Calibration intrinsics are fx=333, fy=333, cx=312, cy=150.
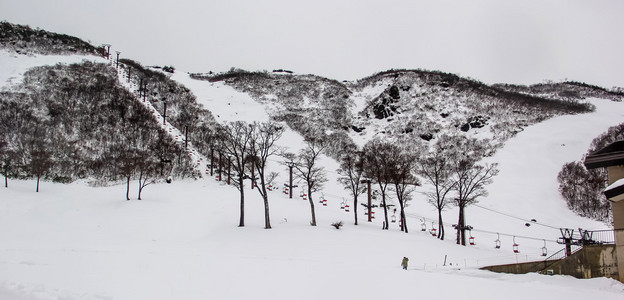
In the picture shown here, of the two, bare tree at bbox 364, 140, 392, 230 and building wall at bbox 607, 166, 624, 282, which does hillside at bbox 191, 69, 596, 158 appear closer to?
bare tree at bbox 364, 140, 392, 230

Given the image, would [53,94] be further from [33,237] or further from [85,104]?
[33,237]

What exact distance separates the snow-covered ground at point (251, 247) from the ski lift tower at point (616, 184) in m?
2.03

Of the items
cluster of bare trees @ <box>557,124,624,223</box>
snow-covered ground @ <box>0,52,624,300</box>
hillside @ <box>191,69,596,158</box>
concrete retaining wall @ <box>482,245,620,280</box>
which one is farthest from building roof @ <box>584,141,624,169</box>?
hillside @ <box>191,69,596,158</box>

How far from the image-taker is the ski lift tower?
48.9 ft

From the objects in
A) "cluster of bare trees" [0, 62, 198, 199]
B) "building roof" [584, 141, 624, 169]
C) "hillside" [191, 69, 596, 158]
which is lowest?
"building roof" [584, 141, 624, 169]

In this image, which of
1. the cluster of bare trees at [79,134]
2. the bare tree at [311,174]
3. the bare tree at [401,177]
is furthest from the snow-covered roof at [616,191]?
the cluster of bare trees at [79,134]

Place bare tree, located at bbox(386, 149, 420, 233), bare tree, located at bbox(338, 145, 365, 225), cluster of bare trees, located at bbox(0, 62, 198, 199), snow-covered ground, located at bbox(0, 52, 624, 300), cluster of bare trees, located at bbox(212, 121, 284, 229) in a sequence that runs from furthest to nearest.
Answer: cluster of bare trees, located at bbox(0, 62, 198, 199)
bare tree, located at bbox(338, 145, 365, 225)
bare tree, located at bbox(386, 149, 420, 233)
cluster of bare trees, located at bbox(212, 121, 284, 229)
snow-covered ground, located at bbox(0, 52, 624, 300)

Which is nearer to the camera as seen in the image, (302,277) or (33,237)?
(302,277)

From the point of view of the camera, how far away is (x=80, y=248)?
53.0 ft

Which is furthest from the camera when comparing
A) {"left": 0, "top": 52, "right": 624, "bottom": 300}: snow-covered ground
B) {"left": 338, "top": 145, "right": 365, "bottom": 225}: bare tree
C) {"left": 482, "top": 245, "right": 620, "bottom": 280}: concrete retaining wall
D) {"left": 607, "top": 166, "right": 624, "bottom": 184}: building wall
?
{"left": 338, "top": 145, "right": 365, "bottom": 225}: bare tree

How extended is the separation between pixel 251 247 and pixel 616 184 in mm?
19008

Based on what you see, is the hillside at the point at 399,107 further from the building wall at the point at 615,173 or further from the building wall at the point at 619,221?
the building wall at the point at 619,221

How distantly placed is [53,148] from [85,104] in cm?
1390

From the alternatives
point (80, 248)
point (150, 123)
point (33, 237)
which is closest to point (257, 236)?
point (80, 248)
